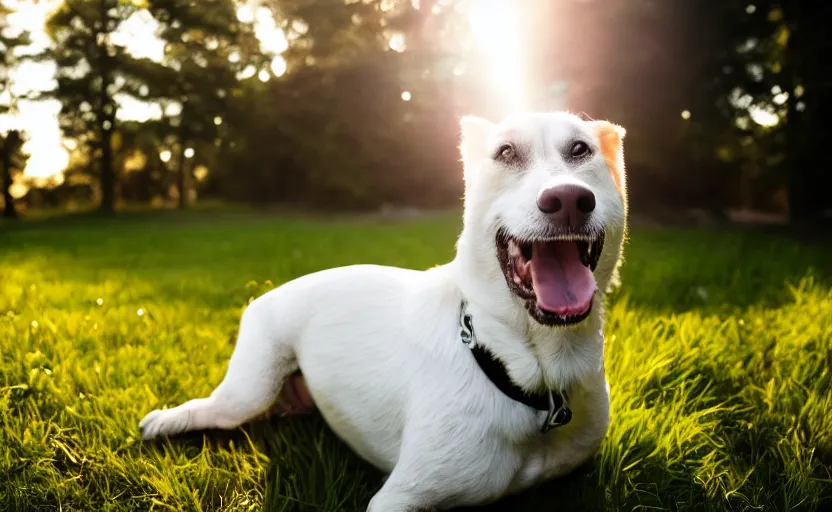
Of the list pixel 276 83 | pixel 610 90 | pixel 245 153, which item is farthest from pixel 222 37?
pixel 610 90

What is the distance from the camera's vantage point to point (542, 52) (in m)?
12.2

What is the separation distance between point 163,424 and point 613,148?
85.6 inches

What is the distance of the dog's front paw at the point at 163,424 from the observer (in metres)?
2.57

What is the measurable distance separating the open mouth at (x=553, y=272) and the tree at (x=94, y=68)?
73.7 feet

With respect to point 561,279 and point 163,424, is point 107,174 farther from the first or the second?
point 561,279

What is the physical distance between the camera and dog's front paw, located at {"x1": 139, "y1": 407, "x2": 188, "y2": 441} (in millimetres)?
2570

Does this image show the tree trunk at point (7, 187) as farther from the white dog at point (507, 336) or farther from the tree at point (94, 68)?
the white dog at point (507, 336)

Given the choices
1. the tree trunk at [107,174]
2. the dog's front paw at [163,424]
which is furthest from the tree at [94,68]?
the dog's front paw at [163,424]

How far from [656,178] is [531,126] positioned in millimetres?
14940

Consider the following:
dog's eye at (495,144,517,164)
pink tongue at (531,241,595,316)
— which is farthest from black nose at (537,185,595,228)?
dog's eye at (495,144,517,164)

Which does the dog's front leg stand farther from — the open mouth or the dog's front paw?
the dog's front paw

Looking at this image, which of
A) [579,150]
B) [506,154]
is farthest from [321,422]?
[579,150]

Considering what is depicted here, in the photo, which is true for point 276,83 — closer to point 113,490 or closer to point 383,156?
point 383,156

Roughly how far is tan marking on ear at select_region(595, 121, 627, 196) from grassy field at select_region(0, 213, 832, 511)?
Answer: 1086 millimetres
